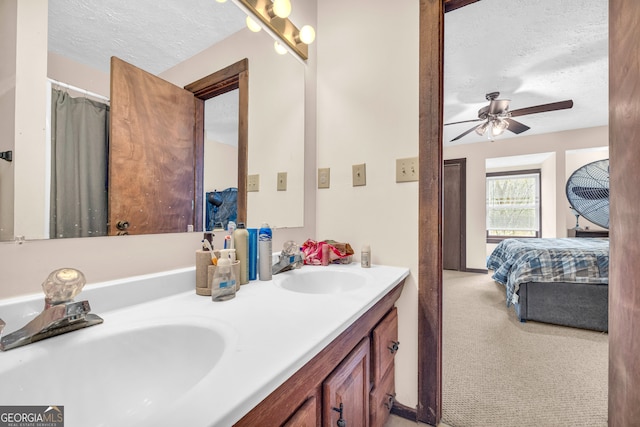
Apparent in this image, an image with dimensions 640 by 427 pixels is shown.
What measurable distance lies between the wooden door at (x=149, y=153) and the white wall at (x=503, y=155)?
4.57 metres

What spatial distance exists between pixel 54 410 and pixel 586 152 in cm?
592

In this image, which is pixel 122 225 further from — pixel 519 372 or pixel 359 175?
pixel 519 372

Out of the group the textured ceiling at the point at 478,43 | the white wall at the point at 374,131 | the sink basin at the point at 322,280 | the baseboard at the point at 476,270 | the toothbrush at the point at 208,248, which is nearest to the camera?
the textured ceiling at the point at 478,43

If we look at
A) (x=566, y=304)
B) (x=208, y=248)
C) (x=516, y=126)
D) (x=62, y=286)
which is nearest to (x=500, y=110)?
(x=516, y=126)

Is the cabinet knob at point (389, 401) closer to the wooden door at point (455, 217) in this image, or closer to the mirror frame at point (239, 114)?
the mirror frame at point (239, 114)

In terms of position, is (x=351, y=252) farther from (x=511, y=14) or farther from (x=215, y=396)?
(x=511, y=14)

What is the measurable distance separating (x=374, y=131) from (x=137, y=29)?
3.34 ft

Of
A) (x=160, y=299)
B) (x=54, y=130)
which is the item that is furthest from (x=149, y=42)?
(x=160, y=299)

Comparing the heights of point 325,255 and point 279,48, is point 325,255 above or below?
below

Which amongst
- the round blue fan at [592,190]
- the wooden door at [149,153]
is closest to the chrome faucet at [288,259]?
the wooden door at [149,153]

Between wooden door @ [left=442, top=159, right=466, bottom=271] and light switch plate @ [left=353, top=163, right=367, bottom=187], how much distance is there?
356 centimetres

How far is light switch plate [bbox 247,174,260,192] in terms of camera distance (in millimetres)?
1224

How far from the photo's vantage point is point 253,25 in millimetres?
1218

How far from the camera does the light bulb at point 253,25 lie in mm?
1193
